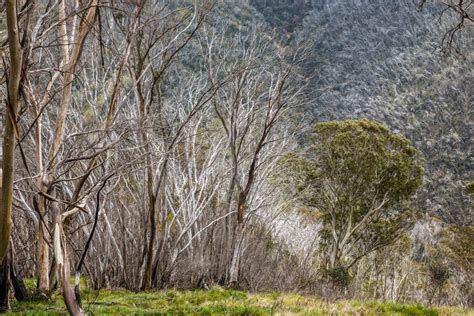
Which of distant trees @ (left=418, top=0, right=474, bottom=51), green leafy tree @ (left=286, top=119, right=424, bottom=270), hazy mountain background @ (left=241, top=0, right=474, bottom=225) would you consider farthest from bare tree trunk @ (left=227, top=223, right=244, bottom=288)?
hazy mountain background @ (left=241, top=0, right=474, bottom=225)

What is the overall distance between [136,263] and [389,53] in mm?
66538

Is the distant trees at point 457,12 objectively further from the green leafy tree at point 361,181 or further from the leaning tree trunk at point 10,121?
the green leafy tree at point 361,181

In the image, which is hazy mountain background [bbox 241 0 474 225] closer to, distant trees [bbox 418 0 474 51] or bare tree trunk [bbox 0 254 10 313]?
distant trees [bbox 418 0 474 51]

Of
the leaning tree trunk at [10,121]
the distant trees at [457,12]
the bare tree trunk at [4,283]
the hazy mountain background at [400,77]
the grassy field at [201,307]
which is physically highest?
the hazy mountain background at [400,77]

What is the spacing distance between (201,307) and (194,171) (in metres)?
5.94

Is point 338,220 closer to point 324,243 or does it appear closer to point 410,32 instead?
point 324,243

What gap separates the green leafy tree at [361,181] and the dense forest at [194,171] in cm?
6

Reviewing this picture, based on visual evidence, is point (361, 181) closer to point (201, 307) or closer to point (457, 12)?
point (201, 307)

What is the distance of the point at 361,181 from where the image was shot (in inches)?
770

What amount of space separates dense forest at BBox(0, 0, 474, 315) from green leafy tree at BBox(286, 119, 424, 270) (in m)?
0.06

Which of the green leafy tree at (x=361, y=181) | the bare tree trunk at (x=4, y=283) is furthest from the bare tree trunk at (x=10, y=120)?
the green leafy tree at (x=361, y=181)

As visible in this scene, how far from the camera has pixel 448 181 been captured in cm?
5500

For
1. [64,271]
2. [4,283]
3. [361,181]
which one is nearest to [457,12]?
[64,271]

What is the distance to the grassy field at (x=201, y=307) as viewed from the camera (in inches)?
239
